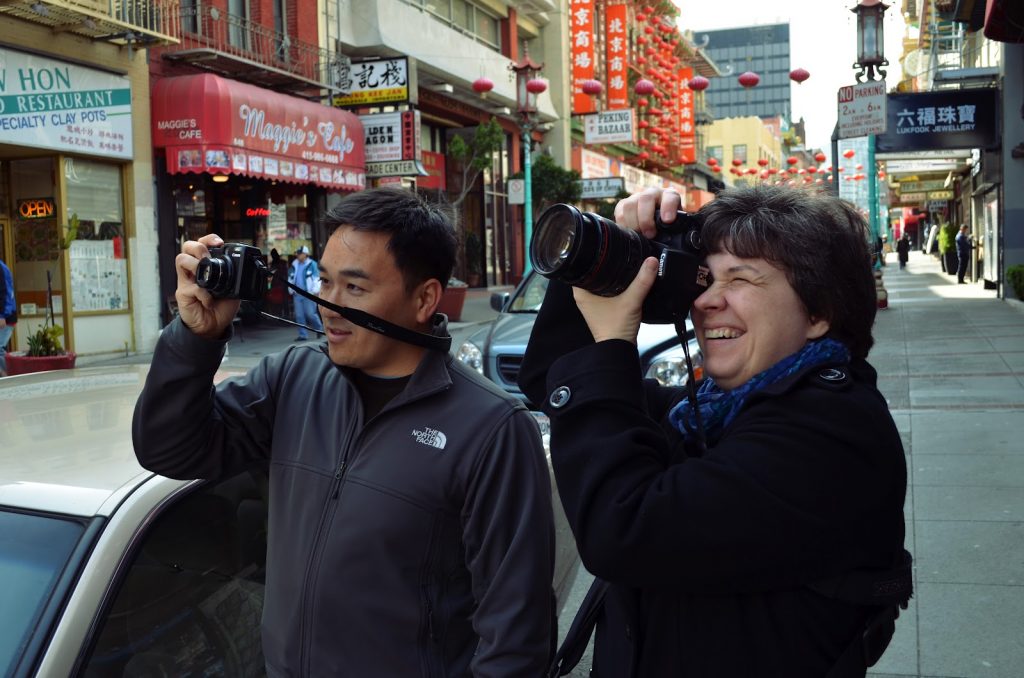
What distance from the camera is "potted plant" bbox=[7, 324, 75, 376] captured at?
1019 centimetres

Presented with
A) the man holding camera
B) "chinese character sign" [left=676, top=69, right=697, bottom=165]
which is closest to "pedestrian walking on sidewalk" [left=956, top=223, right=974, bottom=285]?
"chinese character sign" [left=676, top=69, right=697, bottom=165]

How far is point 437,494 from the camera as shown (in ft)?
6.34

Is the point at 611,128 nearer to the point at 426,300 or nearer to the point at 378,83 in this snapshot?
the point at 378,83

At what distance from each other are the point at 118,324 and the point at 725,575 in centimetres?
1608

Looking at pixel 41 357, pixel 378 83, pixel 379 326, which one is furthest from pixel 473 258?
pixel 379 326

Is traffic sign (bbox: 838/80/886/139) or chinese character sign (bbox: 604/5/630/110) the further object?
chinese character sign (bbox: 604/5/630/110)

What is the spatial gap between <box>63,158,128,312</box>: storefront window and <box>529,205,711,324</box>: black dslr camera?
15.1m

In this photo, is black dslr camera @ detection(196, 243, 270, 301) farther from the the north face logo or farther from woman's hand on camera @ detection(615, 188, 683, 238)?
woman's hand on camera @ detection(615, 188, 683, 238)

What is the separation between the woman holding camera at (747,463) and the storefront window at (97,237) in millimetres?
15243

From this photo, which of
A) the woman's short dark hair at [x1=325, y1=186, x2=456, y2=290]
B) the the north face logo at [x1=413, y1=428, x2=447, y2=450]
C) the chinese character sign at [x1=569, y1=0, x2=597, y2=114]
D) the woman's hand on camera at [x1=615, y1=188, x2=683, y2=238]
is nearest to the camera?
the woman's hand on camera at [x1=615, y1=188, x2=683, y2=238]

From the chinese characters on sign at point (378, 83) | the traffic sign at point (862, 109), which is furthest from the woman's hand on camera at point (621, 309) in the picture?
the chinese characters on sign at point (378, 83)

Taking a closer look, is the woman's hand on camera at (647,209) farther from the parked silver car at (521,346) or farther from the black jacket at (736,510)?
the parked silver car at (521,346)

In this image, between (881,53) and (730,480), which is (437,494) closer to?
(730,480)

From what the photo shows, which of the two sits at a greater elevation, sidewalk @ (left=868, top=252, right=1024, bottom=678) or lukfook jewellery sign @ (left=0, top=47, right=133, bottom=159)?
lukfook jewellery sign @ (left=0, top=47, right=133, bottom=159)
